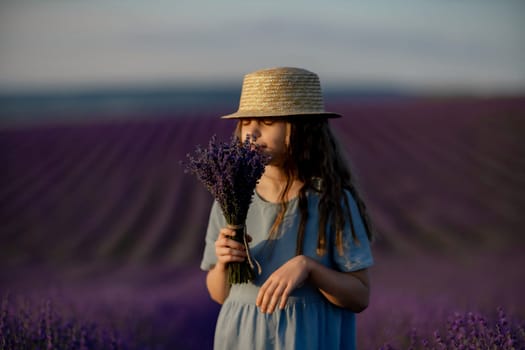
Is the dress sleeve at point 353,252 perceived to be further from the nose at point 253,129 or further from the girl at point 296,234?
the nose at point 253,129

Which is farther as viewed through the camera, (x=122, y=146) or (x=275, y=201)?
(x=122, y=146)

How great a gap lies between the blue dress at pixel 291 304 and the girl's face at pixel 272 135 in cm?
16

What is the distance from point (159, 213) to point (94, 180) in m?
1.42

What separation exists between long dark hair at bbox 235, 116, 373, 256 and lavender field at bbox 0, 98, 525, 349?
32cm

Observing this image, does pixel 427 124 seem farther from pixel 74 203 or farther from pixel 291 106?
pixel 291 106

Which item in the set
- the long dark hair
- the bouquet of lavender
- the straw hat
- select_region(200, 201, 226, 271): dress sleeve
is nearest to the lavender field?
the long dark hair

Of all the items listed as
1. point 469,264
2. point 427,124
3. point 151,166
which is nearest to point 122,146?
point 151,166

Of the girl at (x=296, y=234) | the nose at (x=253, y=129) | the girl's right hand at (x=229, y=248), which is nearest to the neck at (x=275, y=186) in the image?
the girl at (x=296, y=234)

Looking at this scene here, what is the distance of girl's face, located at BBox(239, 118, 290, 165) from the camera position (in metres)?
2.19

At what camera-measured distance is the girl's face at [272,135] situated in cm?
219

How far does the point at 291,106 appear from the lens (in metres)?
2.18

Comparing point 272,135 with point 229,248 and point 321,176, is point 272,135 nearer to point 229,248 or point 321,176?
point 321,176


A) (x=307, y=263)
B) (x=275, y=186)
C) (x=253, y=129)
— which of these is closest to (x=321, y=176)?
(x=275, y=186)

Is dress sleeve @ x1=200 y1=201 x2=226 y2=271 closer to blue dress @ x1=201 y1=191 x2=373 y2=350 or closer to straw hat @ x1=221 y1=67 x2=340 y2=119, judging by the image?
blue dress @ x1=201 y1=191 x2=373 y2=350
